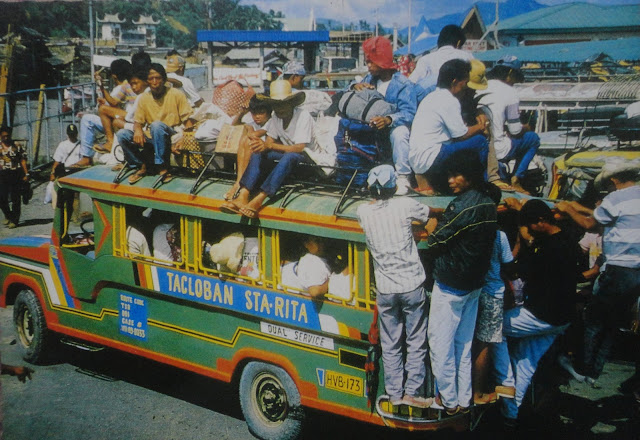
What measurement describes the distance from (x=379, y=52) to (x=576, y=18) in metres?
5.96

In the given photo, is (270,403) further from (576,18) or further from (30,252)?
(576,18)

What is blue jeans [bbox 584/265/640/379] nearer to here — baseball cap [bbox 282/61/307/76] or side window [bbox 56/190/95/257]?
baseball cap [bbox 282/61/307/76]

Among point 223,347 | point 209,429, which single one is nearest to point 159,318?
point 223,347

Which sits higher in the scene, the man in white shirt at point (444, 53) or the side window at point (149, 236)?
the man in white shirt at point (444, 53)

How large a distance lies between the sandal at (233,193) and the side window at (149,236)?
608mm

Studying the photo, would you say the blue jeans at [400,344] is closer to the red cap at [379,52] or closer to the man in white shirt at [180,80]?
the red cap at [379,52]

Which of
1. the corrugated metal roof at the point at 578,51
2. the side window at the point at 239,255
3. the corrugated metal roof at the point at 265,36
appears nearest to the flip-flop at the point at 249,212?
the side window at the point at 239,255

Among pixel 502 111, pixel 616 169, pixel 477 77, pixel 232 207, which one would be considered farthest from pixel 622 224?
pixel 232 207

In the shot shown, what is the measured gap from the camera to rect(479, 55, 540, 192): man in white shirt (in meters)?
5.75

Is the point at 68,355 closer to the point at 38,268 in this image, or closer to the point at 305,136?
the point at 38,268

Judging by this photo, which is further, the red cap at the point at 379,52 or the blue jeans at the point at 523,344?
the red cap at the point at 379,52

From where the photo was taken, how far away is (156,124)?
5324 millimetres

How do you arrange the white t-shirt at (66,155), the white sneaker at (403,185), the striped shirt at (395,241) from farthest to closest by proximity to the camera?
1. the white t-shirt at (66,155)
2. the white sneaker at (403,185)
3. the striped shirt at (395,241)

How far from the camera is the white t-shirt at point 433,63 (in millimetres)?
5707
